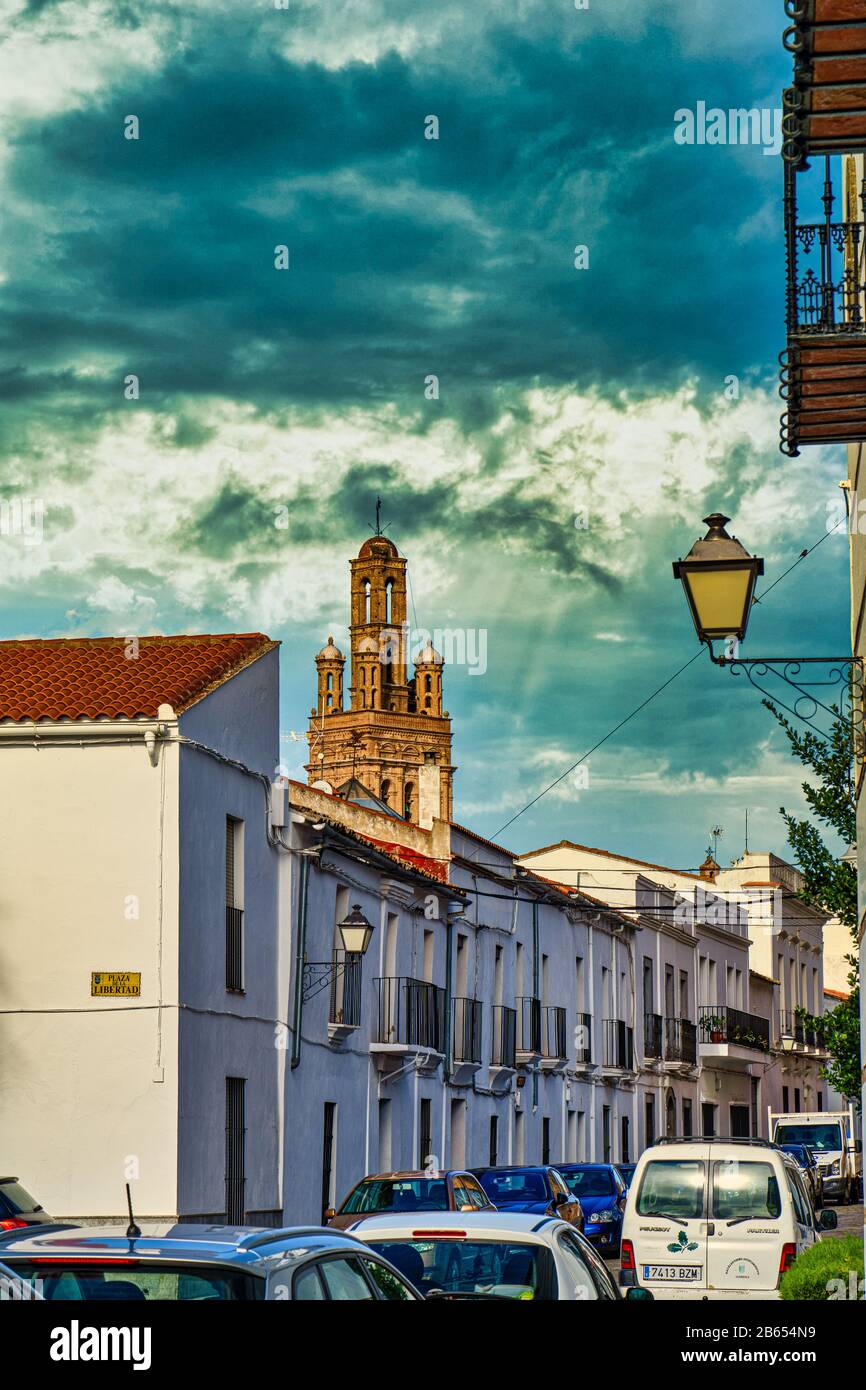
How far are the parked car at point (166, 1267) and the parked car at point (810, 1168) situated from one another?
2911 centimetres

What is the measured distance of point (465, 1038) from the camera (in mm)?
35500

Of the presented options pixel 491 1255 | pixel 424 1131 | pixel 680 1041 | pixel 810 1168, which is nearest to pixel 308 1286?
pixel 491 1255

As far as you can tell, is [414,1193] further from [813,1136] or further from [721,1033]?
[721,1033]

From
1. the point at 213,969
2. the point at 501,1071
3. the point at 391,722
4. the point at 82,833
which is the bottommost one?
the point at 501,1071

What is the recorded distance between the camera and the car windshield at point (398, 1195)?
19.6 m

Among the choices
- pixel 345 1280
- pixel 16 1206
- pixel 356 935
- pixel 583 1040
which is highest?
pixel 356 935

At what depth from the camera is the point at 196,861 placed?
23438mm

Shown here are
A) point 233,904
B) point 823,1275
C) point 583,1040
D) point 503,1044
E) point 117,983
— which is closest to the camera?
point 823,1275

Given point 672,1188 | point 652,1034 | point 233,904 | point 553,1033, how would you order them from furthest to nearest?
point 652,1034
point 553,1033
point 233,904
point 672,1188

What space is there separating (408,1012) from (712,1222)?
16.0 m

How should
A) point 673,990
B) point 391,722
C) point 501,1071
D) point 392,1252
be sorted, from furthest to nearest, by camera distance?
point 391,722
point 673,990
point 501,1071
point 392,1252
